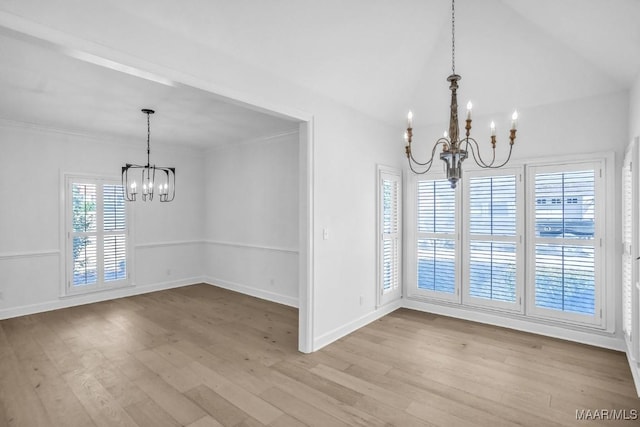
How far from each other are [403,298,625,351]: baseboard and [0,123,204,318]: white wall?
15.9ft

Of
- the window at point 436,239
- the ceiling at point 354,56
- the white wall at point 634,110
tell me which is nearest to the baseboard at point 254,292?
the window at point 436,239

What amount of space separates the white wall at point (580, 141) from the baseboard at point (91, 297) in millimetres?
5377

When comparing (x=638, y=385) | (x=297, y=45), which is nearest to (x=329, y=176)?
(x=297, y=45)

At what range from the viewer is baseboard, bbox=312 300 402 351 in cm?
372

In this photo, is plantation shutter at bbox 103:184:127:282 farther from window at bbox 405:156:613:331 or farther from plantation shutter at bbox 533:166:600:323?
plantation shutter at bbox 533:166:600:323

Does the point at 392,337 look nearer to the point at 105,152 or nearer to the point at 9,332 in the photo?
the point at 9,332

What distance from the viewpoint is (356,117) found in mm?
4266

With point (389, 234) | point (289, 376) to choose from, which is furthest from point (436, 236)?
point (289, 376)

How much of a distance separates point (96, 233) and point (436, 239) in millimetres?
5401

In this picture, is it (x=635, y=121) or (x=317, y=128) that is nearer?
(x=635, y=121)

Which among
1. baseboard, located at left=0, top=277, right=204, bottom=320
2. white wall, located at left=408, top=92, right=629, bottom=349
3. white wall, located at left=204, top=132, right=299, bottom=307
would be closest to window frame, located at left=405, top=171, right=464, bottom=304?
white wall, located at left=408, top=92, right=629, bottom=349

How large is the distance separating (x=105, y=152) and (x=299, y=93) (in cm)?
414

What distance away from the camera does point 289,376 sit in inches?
122

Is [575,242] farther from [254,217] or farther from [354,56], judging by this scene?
[254,217]
